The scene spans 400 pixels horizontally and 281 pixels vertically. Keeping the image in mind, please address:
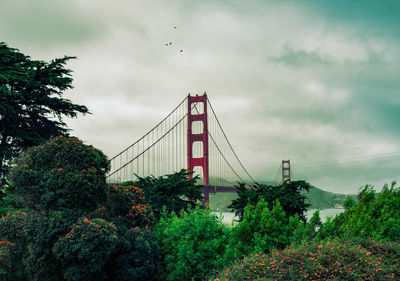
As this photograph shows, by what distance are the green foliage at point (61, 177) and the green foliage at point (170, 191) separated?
721cm

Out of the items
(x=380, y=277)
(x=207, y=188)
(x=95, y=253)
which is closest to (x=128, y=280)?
(x=95, y=253)

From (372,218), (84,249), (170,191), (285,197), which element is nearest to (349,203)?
(372,218)

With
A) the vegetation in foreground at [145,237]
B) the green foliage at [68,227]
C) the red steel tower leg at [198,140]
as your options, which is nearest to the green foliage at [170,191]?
the vegetation in foreground at [145,237]

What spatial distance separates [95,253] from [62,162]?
365 centimetres

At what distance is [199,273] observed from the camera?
1473 centimetres

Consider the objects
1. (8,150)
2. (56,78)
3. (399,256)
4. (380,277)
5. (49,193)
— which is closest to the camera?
(380,277)

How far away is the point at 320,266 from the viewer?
30.4 feet

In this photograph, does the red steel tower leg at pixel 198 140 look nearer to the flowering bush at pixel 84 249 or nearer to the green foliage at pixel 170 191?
the green foliage at pixel 170 191

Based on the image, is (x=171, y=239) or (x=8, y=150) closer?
(x=171, y=239)

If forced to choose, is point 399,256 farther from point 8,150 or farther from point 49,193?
point 8,150

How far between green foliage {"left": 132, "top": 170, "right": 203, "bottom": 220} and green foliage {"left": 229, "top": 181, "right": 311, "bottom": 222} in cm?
282

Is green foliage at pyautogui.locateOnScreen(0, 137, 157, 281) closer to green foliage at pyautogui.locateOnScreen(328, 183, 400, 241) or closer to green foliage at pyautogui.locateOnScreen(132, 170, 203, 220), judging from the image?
Answer: green foliage at pyautogui.locateOnScreen(132, 170, 203, 220)

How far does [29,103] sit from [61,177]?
34.3 ft

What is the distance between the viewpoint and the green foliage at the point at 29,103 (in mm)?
19562
